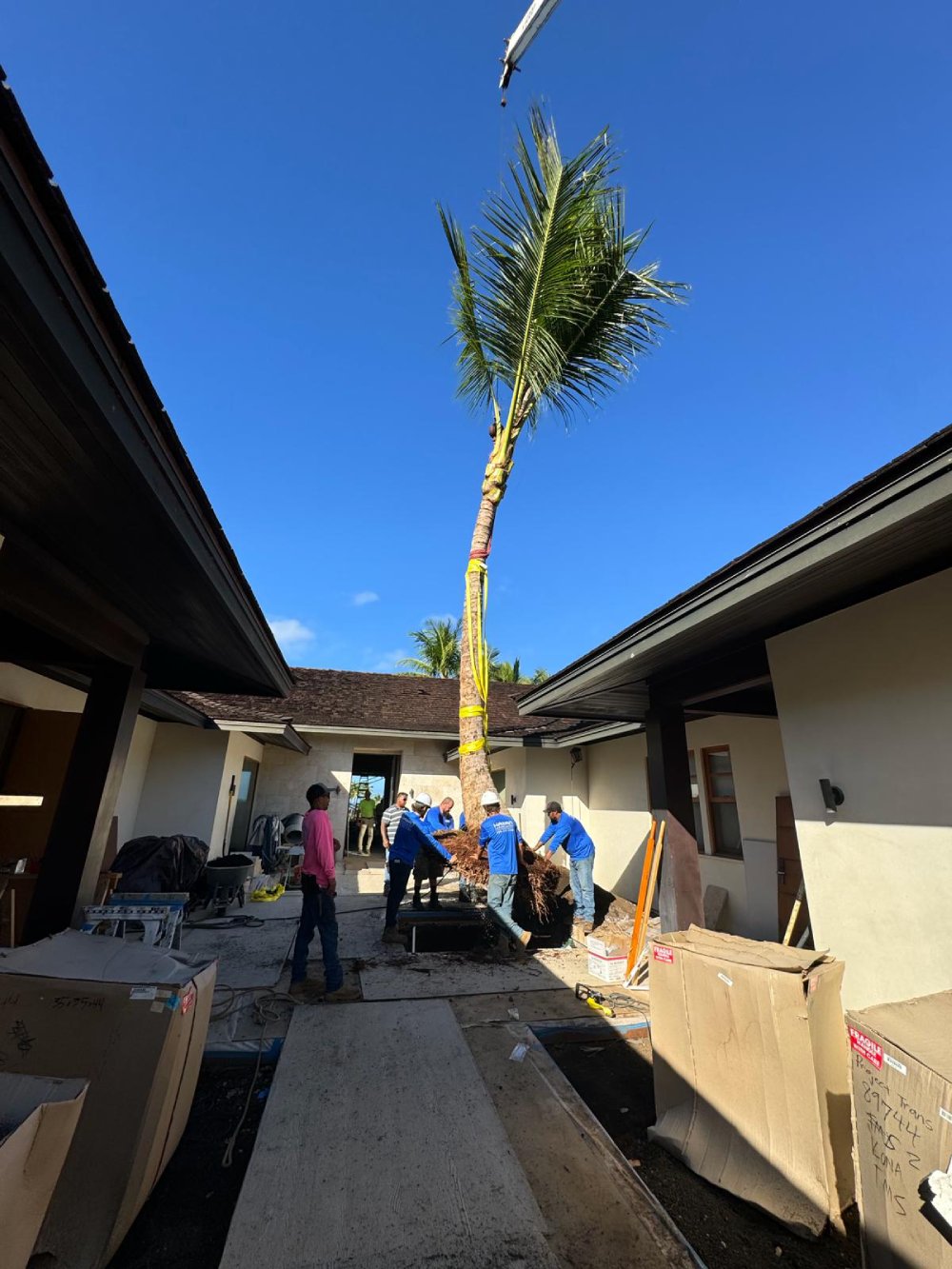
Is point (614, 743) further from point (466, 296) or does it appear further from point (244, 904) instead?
point (466, 296)

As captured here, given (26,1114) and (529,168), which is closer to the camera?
(26,1114)

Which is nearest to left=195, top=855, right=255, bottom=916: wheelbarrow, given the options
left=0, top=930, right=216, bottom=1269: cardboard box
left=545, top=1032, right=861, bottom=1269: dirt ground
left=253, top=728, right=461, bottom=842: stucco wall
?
left=253, top=728, right=461, bottom=842: stucco wall

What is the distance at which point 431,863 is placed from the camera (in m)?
6.70

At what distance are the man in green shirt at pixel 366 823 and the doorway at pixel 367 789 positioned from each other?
70mm

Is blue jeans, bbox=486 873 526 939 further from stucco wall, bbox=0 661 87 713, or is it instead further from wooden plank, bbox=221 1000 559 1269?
stucco wall, bbox=0 661 87 713

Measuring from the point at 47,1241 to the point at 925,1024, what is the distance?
319 cm

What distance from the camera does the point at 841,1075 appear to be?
229cm

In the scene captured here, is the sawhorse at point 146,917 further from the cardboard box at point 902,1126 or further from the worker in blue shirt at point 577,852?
the worker in blue shirt at point 577,852

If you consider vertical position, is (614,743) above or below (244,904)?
above

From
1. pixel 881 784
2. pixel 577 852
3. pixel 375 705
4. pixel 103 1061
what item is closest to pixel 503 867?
pixel 577 852

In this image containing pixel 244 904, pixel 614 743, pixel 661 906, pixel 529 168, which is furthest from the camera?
pixel 614 743


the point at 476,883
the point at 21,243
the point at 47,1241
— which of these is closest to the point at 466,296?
the point at 21,243

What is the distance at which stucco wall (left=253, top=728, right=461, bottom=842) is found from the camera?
12.2 m

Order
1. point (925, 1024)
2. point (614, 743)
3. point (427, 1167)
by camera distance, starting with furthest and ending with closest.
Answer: point (614, 743) → point (427, 1167) → point (925, 1024)
